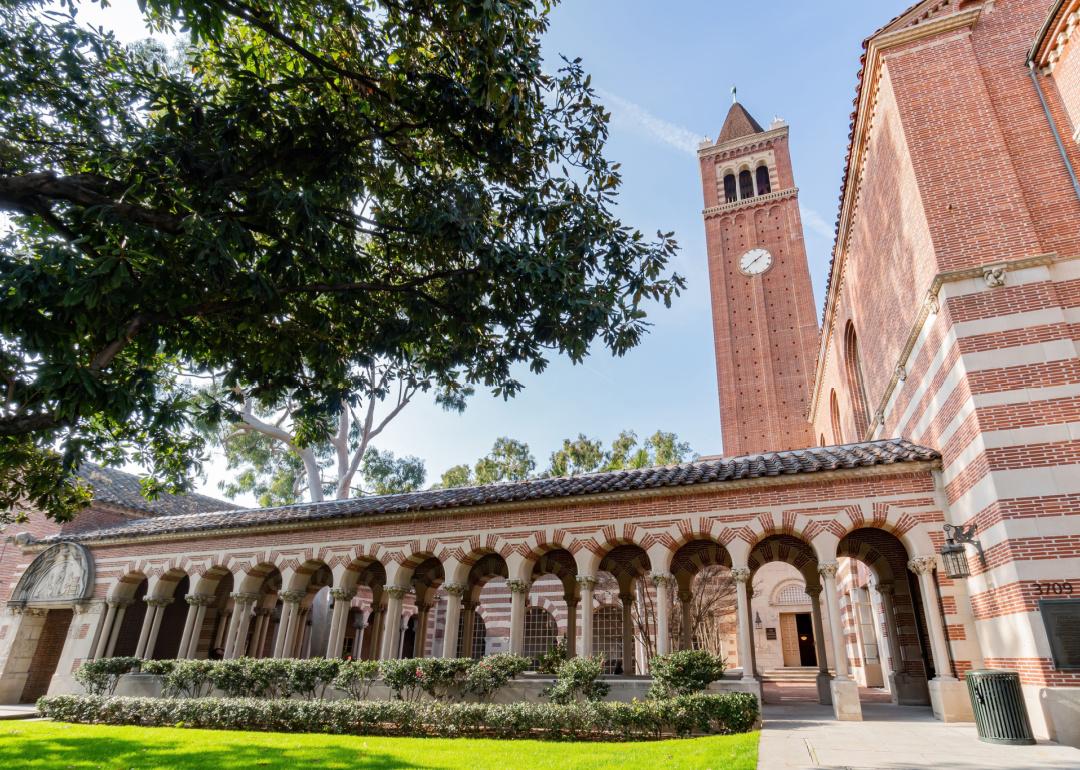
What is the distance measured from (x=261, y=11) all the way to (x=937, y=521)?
46.3 feet

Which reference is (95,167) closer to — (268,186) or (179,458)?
(268,186)

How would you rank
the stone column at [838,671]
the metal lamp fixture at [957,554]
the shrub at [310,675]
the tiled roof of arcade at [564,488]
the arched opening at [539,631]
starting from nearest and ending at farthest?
the metal lamp fixture at [957,554] < the stone column at [838,671] < the tiled roof of arcade at [564,488] < the shrub at [310,675] < the arched opening at [539,631]

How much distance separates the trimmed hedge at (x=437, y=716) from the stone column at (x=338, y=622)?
8.79 ft

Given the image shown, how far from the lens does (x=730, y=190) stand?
42594 mm

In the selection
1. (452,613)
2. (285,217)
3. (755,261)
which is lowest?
(452,613)

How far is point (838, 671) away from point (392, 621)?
1078 cm

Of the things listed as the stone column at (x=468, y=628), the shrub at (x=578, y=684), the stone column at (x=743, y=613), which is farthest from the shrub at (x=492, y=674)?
the stone column at (x=743, y=613)

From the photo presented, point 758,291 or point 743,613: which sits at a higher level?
point 758,291

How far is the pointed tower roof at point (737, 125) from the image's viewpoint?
43656 mm

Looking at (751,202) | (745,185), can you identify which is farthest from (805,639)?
(745,185)

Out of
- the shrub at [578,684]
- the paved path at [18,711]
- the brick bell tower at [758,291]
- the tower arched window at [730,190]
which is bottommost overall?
the paved path at [18,711]

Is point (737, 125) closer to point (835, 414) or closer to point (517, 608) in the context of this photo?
point (835, 414)

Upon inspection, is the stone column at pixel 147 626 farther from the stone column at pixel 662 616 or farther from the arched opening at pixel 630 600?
the stone column at pixel 662 616

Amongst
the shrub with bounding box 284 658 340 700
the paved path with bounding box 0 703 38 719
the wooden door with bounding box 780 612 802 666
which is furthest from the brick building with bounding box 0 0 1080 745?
the wooden door with bounding box 780 612 802 666
